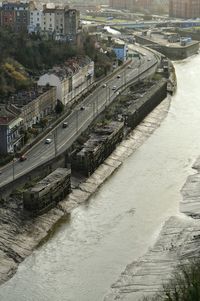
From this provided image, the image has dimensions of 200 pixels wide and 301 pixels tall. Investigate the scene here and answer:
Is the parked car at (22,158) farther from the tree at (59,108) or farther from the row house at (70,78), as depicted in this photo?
the row house at (70,78)

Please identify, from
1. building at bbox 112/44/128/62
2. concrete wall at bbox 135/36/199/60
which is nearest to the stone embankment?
building at bbox 112/44/128/62

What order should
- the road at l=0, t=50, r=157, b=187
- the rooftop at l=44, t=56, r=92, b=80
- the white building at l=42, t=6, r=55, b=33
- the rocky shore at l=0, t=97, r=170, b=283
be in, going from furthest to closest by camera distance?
the white building at l=42, t=6, r=55, b=33 → the rooftop at l=44, t=56, r=92, b=80 → the road at l=0, t=50, r=157, b=187 → the rocky shore at l=0, t=97, r=170, b=283

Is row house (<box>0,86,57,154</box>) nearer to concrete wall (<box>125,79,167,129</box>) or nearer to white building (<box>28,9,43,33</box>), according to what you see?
concrete wall (<box>125,79,167,129</box>)

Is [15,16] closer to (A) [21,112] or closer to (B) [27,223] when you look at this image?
(A) [21,112]

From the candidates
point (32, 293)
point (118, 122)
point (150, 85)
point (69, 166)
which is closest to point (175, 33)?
point (150, 85)

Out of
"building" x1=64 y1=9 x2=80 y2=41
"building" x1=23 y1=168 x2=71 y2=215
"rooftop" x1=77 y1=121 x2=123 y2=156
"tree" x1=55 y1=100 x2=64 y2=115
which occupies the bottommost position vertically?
"building" x1=23 y1=168 x2=71 y2=215

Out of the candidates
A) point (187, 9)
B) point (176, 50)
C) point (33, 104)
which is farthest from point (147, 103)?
point (187, 9)

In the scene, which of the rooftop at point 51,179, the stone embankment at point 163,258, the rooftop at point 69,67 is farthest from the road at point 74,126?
the stone embankment at point 163,258
